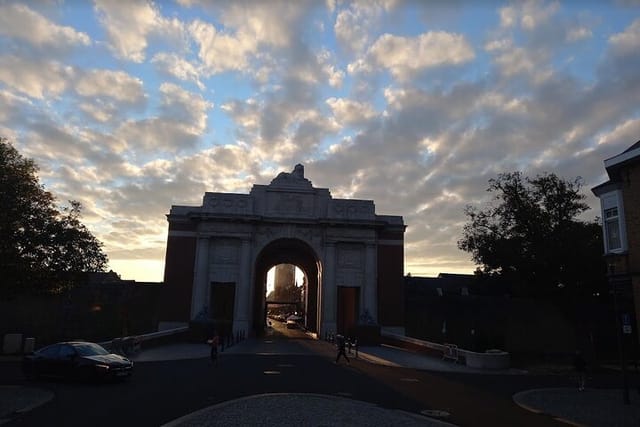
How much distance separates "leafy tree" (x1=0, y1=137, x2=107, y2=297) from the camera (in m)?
24.9

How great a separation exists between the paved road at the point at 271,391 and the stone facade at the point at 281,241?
79.0ft

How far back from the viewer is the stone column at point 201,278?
4647cm

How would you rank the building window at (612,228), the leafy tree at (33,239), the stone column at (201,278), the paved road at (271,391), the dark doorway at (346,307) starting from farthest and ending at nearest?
1. the dark doorway at (346,307)
2. the stone column at (201,278)
3. the leafy tree at (33,239)
4. the building window at (612,228)
5. the paved road at (271,391)

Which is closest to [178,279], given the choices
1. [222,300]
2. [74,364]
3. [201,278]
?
[201,278]

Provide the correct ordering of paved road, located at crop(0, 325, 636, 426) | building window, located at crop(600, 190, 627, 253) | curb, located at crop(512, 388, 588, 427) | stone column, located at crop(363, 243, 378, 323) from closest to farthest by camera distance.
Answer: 1. paved road, located at crop(0, 325, 636, 426)
2. curb, located at crop(512, 388, 588, 427)
3. building window, located at crop(600, 190, 627, 253)
4. stone column, located at crop(363, 243, 378, 323)

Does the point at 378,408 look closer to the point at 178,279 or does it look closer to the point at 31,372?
the point at 31,372

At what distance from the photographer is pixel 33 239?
26547mm

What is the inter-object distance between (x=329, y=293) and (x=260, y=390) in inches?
1314

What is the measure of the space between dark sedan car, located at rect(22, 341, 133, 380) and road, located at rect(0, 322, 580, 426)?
34 centimetres

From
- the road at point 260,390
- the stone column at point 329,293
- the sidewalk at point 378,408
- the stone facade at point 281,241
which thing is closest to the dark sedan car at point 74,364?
the road at point 260,390

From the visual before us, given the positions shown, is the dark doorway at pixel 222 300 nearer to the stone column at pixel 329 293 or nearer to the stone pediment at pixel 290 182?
the stone column at pixel 329 293

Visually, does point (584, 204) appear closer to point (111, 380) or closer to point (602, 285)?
point (602, 285)

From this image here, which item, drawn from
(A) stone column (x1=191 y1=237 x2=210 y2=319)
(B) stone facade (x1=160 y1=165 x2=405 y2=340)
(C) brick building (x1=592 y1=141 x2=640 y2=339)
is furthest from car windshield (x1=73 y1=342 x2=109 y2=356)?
(B) stone facade (x1=160 y1=165 x2=405 y2=340)

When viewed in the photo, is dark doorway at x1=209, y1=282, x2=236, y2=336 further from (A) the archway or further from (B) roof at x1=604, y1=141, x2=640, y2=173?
(B) roof at x1=604, y1=141, x2=640, y2=173
